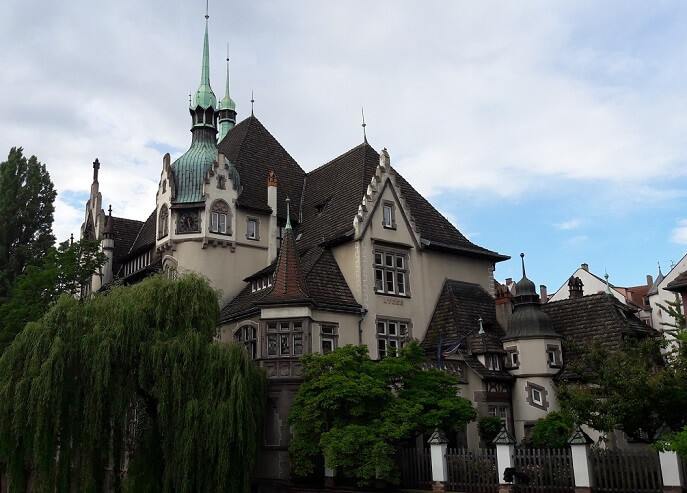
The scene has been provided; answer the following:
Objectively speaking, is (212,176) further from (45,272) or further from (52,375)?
(52,375)

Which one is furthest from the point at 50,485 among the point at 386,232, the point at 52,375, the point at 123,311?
the point at 386,232

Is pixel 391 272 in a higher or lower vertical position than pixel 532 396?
higher

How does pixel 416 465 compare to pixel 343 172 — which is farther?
pixel 343 172

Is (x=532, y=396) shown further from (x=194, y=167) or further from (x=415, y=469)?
(x=194, y=167)

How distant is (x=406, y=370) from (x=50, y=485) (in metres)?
12.5

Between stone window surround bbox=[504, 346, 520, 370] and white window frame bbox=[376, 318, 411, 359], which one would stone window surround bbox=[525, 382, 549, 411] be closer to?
stone window surround bbox=[504, 346, 520, 370]

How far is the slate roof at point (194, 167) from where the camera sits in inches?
1459

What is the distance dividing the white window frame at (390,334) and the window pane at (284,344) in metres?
5.11

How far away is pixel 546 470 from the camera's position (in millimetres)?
23344

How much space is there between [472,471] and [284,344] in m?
9.46

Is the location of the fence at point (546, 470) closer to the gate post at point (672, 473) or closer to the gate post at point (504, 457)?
the gate post at point (504, 457)

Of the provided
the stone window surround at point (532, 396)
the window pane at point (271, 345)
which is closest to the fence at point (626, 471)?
the stone window surround at point (532, 396)

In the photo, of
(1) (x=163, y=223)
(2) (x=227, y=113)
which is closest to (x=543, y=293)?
(2) (x=227, y=113)

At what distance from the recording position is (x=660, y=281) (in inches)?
2940
